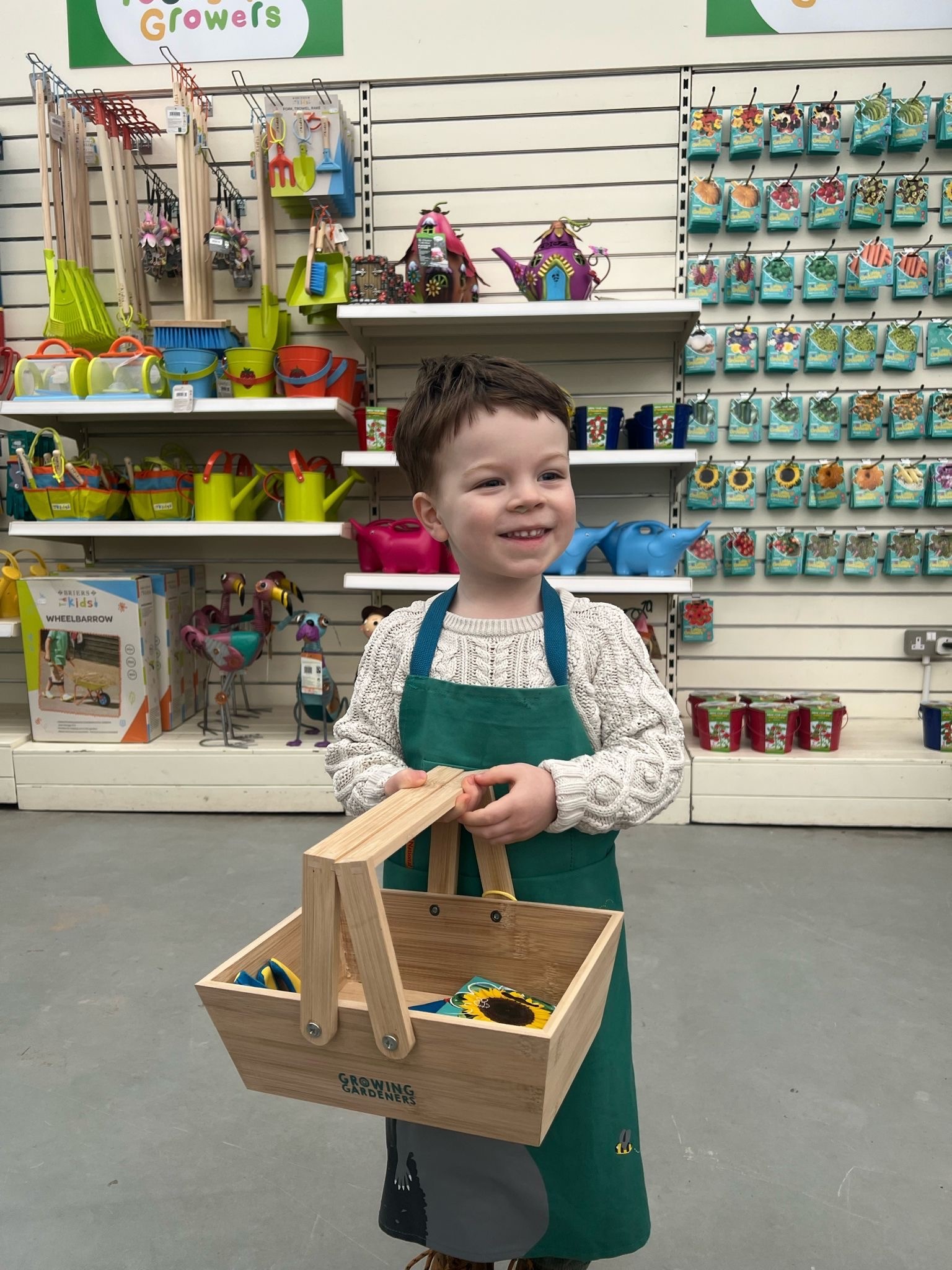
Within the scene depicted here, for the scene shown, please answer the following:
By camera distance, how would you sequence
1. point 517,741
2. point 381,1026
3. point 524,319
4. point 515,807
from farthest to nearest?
point 524,319
point 517,741
point 515,807
point 381,1026

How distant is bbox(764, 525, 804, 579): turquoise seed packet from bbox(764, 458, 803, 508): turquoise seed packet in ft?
0.39

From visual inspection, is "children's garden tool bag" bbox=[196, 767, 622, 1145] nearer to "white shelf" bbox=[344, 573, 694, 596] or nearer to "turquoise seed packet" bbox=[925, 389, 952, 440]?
"white shelf" bbox=[344, 573, 694, 596]

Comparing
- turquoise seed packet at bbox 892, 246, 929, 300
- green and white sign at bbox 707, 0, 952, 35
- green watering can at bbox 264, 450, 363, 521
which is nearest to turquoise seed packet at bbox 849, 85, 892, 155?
green and white sign at bbox 707, 0, 952, 35

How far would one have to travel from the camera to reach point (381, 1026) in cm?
70

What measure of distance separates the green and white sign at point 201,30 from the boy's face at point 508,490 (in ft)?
10.5

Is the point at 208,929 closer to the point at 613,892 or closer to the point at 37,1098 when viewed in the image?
the point at 37,1098

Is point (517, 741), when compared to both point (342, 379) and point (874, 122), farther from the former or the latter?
point (874, 122)

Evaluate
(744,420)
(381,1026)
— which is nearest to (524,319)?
(744,420)

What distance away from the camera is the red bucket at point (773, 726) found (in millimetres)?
3098

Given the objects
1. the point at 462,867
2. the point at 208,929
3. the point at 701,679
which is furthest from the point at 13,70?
the point at 462,867

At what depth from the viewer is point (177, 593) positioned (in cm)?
349

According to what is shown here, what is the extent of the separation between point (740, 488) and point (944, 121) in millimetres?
1472

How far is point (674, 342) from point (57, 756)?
2818mm

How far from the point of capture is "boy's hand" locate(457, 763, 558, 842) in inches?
34.5
